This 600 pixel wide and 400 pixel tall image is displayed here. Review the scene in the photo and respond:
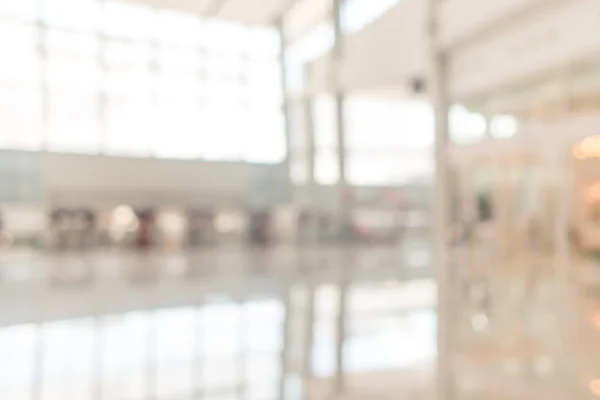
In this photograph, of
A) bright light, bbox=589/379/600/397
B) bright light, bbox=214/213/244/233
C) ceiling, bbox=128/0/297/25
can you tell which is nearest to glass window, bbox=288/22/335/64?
ceiling, bbox=128/0/297/25

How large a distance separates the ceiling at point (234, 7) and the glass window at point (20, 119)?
138 inches

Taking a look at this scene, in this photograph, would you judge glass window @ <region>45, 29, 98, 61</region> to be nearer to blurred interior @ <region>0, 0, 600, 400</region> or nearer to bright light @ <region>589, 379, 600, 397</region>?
blurred interior @ <region>0, 0, 600, 400</region>

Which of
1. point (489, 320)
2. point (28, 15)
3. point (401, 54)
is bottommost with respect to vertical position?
point (489, 320)

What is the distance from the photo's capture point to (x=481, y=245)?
758 centimetres

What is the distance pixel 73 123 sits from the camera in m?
13.7

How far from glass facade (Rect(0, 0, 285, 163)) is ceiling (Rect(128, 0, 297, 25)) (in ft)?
1.77

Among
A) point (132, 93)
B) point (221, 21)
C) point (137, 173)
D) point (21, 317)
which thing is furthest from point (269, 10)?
point (21, 317)

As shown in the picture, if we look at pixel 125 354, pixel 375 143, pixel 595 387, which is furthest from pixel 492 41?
pixel 375 143

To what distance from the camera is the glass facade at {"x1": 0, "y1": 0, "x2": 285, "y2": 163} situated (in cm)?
1325

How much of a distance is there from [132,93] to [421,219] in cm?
868

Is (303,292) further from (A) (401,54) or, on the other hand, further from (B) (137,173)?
(B) (137,173)

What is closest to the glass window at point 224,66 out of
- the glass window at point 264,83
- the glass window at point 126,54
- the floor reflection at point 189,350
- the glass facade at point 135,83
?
the glass facade at point 135,83

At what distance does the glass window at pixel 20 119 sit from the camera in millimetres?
12883

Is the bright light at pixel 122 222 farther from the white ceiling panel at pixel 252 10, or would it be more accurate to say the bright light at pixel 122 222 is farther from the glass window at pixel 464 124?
the glass window at pixel 464 124
